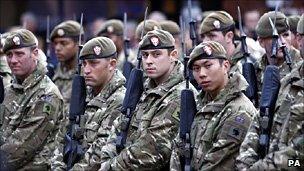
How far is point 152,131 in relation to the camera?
35.8ft

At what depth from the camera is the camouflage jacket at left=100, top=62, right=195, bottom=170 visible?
10.9 m

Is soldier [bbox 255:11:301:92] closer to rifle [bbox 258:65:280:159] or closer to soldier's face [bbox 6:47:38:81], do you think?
rifle [bbox 258:65:280:159]

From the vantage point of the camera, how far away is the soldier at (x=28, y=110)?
12.4 m

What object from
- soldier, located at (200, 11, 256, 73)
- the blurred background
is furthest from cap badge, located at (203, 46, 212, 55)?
the blurred background

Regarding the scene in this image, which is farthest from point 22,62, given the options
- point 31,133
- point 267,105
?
point 267,105

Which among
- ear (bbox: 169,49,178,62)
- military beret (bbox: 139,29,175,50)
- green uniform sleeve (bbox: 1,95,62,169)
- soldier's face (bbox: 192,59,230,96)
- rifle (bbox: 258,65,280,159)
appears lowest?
green uniform sleeve (bbox: 1,95,62,169)

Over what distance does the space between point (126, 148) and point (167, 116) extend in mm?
528

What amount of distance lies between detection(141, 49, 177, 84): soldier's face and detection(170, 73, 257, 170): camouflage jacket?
0.82m

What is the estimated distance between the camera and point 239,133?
396 inches

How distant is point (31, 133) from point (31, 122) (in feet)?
0.41

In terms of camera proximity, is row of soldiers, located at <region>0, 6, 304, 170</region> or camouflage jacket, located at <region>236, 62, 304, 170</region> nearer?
camouflage jacket, located at <region>236, 62, 304, 170</region>

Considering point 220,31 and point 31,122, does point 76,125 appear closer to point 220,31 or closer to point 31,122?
point 31,122

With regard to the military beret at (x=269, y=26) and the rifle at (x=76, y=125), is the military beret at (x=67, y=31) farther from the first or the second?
the military beret at (x=269, y=26)

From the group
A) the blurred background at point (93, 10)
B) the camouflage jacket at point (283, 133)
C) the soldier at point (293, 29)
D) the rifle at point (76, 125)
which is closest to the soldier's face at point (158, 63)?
the rifle at point (76, 125)
